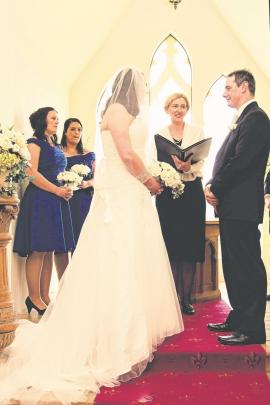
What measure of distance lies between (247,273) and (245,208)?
377 millimetres

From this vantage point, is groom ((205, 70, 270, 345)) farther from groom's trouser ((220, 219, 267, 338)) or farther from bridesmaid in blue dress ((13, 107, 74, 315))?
bridesmaid in blue dress ((13, 107, 74, 315))

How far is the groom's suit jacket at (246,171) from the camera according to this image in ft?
9.23

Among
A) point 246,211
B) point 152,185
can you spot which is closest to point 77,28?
point 152,185

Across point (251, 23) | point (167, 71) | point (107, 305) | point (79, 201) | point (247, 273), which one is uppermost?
point (251, 23)

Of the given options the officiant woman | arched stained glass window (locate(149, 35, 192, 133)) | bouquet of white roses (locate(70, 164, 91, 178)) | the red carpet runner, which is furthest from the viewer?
arched stained glass window (locate(149, 35, 192, 133))

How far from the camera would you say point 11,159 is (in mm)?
2641

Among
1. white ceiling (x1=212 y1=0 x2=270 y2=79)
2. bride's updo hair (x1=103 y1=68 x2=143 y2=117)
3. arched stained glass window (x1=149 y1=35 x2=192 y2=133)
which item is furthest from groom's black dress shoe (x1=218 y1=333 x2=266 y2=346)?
arched stained glass window (x1=149 y1=35 x2=192 y2=133)

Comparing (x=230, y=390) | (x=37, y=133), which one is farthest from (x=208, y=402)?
(x=37, y=133)

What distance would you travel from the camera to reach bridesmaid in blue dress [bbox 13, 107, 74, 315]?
3758 mm

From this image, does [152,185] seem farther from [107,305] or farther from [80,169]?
[80,169]

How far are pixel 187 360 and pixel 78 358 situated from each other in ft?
2.13

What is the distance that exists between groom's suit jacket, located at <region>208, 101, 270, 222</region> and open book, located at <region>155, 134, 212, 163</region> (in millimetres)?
456

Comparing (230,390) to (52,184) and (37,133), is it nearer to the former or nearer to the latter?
(52,184)

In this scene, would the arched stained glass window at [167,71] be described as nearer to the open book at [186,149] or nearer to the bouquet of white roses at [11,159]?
the open book at [186,149]
